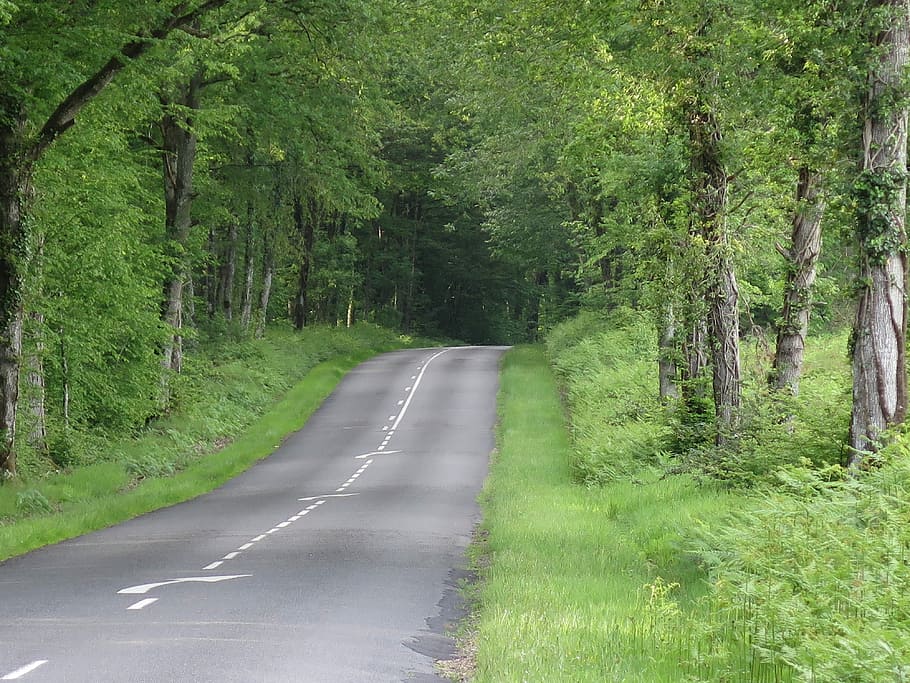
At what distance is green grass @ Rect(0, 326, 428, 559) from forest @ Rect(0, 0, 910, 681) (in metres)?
0.99

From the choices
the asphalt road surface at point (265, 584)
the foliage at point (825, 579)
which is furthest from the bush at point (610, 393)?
the foliage at point (825, 579)

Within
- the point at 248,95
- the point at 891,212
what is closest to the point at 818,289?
the point at 891,212

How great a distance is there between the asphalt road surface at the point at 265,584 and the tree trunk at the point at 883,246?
554 cm

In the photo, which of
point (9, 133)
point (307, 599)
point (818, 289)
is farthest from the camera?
point (9, 133)

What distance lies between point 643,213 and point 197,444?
1641cm

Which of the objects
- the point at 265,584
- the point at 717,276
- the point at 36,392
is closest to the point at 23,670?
the point at 265,584

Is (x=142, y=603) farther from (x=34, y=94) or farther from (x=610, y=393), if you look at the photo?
(x=610, y=393)

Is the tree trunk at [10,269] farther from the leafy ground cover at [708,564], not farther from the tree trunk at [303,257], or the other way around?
the tree trunk at [303,257]

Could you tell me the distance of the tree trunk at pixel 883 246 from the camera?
12195 mm

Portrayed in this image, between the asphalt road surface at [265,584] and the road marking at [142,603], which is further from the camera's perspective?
the road marking at [142,603]

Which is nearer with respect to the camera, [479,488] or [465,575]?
[465,575]

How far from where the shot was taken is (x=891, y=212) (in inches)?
481

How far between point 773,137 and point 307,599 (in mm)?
9140

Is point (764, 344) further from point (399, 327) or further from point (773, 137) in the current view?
point (399, 327)
